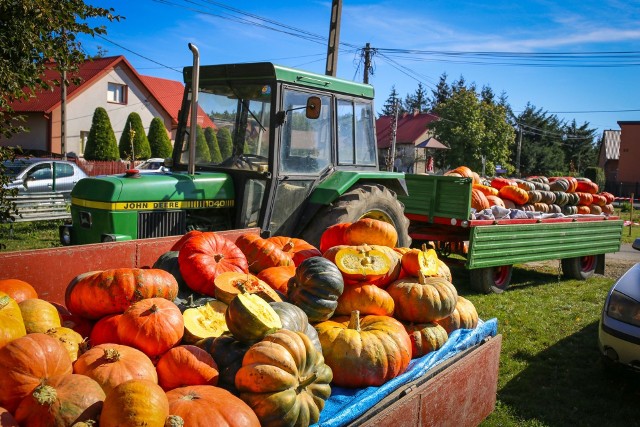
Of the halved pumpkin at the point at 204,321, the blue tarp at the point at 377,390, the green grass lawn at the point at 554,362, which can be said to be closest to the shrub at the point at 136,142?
the green grass lawn at the point at 554,362

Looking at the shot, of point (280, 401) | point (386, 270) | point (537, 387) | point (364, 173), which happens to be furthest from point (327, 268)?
point (364, 173)

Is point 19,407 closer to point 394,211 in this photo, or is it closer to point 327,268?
point 327,268

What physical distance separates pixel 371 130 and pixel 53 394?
571cm

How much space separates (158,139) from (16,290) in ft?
97.3

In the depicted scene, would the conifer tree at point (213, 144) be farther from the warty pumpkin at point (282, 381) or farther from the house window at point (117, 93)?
the house window at point (117, 93)

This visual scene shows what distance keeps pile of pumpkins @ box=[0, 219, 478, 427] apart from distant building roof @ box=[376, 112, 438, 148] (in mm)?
45430

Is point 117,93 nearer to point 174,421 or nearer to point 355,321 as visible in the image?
point 355,321

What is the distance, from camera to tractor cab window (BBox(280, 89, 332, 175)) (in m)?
5.95

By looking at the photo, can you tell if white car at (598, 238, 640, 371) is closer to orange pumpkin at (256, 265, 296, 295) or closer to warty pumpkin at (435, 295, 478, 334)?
warty pumpkin at (435, 295, 478, 334)

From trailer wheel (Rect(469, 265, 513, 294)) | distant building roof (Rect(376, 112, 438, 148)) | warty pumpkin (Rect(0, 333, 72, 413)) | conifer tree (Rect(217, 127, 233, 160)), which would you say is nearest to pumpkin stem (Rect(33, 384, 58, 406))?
warty pumpkin (Rect(0, 333, 72, 413))

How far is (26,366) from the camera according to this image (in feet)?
6.79

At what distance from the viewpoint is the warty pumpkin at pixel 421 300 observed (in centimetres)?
362

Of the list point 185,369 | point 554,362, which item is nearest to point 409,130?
point 554,362

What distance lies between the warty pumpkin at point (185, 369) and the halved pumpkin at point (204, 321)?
10.5 inches
